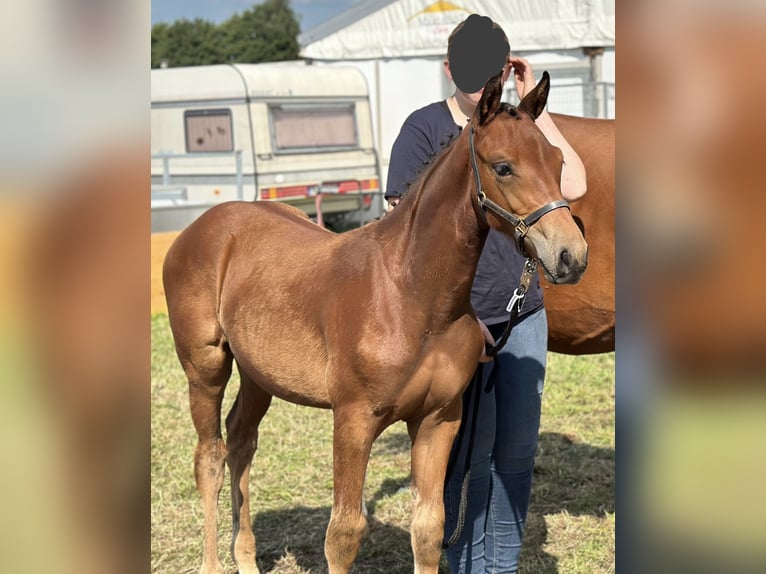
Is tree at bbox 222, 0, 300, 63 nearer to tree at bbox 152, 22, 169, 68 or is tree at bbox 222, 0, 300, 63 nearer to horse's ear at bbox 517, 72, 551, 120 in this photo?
tree at bbox 152, 22, 169, 68

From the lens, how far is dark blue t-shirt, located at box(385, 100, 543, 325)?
2969 millimetres

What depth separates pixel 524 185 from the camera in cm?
229

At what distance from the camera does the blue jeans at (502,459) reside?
3.13 metres

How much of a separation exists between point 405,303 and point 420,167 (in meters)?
0.55

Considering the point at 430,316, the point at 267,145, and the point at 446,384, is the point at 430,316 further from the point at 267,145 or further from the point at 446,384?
the point at 267,145

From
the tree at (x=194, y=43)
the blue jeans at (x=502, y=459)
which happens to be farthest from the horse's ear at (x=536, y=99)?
the tree at (x=194, y=43)

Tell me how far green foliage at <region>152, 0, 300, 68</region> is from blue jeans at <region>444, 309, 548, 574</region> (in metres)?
41.2

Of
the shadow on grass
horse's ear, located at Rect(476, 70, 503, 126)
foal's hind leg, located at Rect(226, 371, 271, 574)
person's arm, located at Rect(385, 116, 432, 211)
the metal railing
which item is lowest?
the shadow on grass

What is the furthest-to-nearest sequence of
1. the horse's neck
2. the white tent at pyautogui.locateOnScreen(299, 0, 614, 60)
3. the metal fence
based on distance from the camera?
the white tent at pyautogui.locateOnScreen(299, 0, 614, 60), the metal fence, the horse's neck

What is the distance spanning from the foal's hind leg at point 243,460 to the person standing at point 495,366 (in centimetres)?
101
